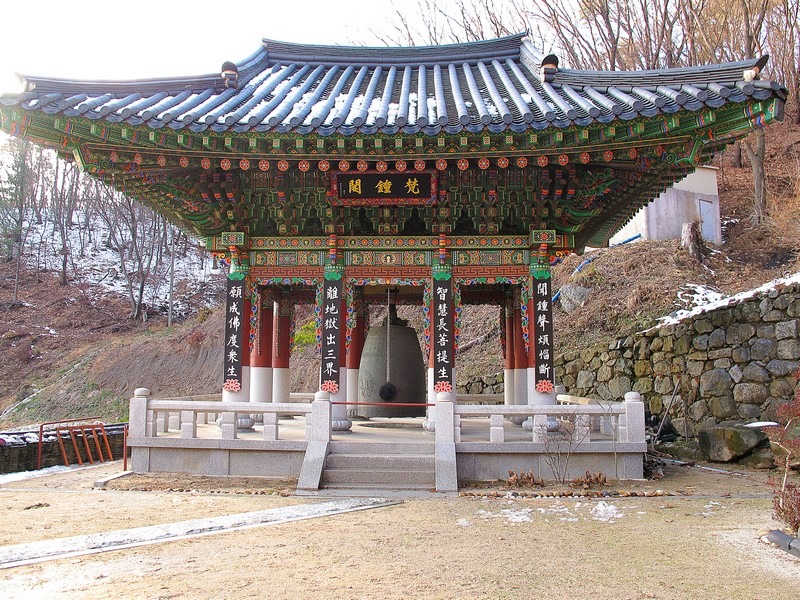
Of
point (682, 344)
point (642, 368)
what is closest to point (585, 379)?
point (642, 368)

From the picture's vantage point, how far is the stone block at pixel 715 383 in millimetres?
11664

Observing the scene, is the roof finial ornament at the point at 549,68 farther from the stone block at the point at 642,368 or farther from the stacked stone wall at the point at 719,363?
the stone block at the point at 642,368

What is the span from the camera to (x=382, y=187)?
9.07 meters

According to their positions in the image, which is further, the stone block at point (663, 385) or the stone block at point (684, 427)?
the stone block at point (663, 385)

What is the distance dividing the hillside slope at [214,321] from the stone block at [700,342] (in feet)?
6.79

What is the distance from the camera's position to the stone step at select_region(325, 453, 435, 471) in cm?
793

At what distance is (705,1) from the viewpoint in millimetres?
22750

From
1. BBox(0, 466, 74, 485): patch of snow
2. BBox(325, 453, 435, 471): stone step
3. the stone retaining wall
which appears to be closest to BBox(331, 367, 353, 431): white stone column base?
BBox(325, 453, 435, 471): stone step

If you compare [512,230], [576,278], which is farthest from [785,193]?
[512,230]

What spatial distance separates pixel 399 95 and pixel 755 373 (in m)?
8.52

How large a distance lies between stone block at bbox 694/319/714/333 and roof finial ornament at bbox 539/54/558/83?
620cm

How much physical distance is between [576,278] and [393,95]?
1088cm

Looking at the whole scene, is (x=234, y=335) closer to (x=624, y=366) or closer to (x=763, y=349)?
(x=624, y=366)

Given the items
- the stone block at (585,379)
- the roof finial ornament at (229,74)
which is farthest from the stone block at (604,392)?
the roof finial ornament at (229,74)
